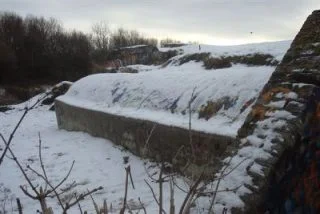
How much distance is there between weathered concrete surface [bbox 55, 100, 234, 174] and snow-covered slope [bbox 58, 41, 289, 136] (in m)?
0.12

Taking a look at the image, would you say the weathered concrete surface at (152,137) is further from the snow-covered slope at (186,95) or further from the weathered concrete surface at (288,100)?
the weathered concrete surface at (288,100)

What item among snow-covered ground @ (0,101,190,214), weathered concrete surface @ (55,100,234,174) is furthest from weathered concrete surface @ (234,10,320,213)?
snow-covered ground @ (0,101,190,214)

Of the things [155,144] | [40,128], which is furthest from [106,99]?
[40,128]

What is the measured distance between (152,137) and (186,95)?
0.88m

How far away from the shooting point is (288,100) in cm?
309

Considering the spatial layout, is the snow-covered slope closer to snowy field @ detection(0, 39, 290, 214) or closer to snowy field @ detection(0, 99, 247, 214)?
snowy field @ detection(0, 39, 290, 214)

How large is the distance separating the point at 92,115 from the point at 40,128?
4627 millimetres

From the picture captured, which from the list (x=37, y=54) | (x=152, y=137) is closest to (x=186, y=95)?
(x=152, y=137)

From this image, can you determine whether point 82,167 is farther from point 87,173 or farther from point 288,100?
point 288,100

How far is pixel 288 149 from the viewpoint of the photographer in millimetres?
2836

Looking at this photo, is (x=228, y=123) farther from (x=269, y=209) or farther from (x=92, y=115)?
(x=92, y=115)

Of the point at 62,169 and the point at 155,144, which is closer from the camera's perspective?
the point at 155,144

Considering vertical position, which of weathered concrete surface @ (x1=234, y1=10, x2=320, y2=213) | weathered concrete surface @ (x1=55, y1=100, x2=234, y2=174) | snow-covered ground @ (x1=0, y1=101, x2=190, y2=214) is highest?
weathered concrete surface @ (x1=234, y1=10, x2=320, y2=213)

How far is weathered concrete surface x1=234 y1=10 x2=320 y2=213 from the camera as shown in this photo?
9.25 feet
